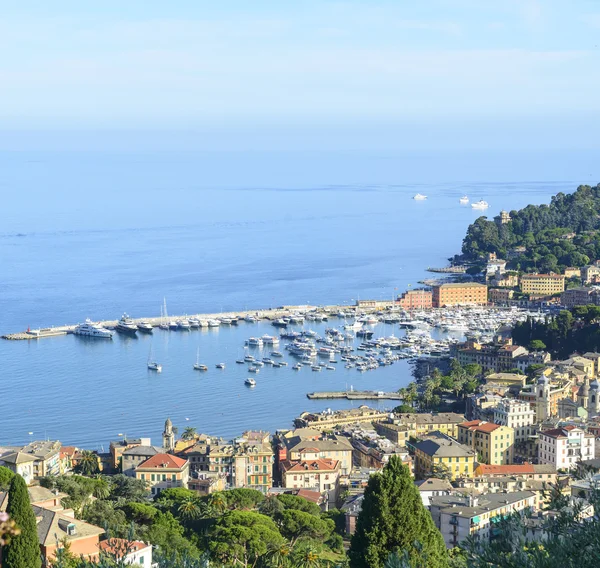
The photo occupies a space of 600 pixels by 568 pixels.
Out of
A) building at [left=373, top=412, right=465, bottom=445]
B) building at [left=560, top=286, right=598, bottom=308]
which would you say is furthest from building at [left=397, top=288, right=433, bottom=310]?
building at [left=373, top=412, right=465, bottom=445]

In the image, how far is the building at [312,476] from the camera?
744 inches

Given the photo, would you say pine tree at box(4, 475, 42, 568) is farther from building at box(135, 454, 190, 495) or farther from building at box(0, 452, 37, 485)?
building at box(135, 454, 190, 495)

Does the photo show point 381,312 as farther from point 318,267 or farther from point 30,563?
point 30,563

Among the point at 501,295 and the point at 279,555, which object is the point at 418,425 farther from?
the point at 501,295

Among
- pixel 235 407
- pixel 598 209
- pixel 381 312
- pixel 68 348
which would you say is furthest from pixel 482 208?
pixel 235 407

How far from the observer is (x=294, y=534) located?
15.1 metres

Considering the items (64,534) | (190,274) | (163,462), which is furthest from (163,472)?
(190,274)

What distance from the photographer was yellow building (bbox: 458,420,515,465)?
2156 cm

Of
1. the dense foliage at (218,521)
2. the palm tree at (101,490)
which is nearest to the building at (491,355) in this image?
the dense foliage at (218,521)

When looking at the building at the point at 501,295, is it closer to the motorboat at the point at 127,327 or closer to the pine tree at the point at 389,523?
the motorboat at the point at 127,327

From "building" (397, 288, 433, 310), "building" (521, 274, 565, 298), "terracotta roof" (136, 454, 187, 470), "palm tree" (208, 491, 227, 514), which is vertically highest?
"building" (521, 274, 565, 298)

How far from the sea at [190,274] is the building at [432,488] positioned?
7.24 metres

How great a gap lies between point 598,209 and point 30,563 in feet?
159

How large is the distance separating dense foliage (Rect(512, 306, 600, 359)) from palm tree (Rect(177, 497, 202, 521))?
18.7m
